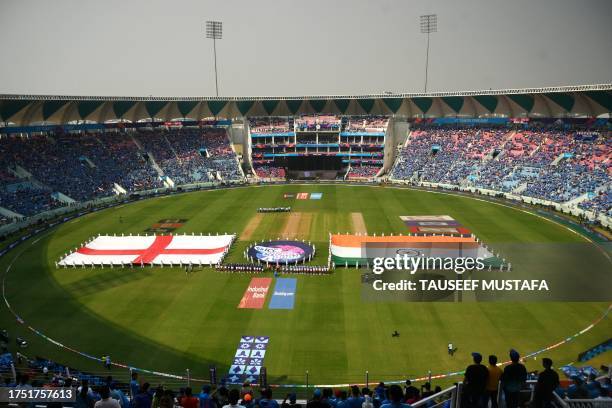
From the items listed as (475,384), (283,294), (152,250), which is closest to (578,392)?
(475,384)

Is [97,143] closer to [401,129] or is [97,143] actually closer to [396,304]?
[401,129]

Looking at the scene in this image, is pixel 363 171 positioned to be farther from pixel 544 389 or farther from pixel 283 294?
pixel 544 389

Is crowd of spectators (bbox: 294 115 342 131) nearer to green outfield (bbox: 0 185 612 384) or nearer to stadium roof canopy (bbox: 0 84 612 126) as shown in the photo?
stadium roof canopy (bbox: 0 84 612 126)

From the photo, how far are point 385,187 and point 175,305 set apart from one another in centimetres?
5184

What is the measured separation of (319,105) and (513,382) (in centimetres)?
9113

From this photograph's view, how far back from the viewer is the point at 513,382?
31.3 ft

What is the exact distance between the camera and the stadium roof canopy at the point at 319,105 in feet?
227

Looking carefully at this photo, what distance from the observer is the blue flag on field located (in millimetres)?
30125

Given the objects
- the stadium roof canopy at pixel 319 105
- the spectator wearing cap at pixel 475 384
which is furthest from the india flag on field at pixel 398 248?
the stadium roof canopy at pixel 319 105

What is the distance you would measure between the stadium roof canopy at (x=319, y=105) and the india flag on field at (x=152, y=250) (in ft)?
111

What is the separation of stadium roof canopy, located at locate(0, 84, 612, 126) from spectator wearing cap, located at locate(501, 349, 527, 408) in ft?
219

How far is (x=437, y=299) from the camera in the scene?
31.0 meters

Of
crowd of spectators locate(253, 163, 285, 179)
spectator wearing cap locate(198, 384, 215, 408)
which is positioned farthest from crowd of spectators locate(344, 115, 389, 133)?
spectator wearing cap locate(198, 384, 215, 408)

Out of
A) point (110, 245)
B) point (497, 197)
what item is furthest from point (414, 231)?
point (110, 245)
